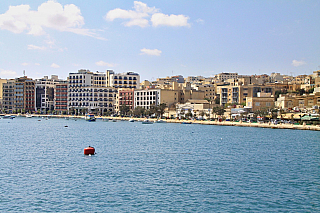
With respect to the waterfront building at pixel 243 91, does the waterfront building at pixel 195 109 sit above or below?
below

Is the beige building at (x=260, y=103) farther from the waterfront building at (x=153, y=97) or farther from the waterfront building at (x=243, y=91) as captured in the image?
the waterfront building at (x=153, y=97)

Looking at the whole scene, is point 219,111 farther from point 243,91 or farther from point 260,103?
point 243,91

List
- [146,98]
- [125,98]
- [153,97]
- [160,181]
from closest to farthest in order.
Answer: [160,181] → [153,97] → [146,98] → [125,98]

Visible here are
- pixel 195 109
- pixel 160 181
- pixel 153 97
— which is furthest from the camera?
pixel 153 97

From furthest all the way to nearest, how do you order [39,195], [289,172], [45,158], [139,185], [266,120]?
[266,120], [45,158], [289,172], [139,185], [39,195]

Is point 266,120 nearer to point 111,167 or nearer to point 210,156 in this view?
point 210,156

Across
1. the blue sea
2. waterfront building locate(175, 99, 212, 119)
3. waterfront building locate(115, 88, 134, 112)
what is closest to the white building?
waterfront building locate(115, 88, 134, 112)

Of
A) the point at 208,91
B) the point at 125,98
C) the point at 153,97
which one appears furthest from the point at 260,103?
the point at 125,98

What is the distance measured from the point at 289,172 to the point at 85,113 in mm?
165912

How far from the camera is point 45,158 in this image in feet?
166

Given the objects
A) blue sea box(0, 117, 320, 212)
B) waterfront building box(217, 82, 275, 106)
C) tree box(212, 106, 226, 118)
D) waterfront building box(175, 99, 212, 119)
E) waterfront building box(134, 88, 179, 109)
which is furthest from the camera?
waterfront building box(134, 88, 179, 109)

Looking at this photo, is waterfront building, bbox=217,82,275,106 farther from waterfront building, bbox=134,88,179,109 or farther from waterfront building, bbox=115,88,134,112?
waterfront building, bbox=115,88,134,112

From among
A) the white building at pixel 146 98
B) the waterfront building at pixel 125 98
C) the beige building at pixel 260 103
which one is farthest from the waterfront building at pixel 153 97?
the beige building at pixel 260 103

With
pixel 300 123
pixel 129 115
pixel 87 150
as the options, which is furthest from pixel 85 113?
pixel 87 150
